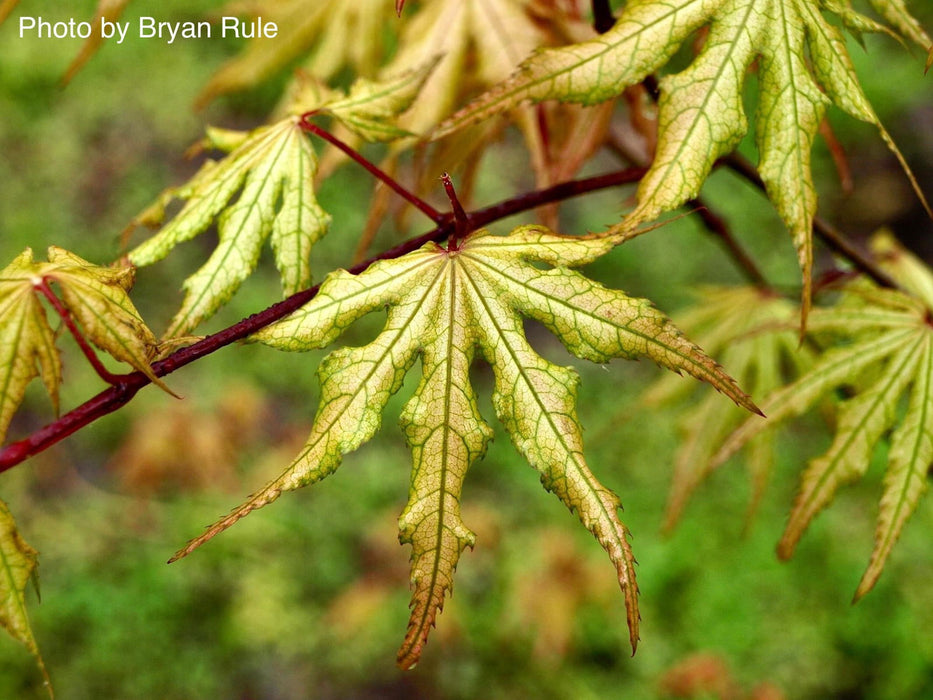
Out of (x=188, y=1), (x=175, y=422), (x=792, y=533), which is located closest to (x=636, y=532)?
(x=175, y=422)

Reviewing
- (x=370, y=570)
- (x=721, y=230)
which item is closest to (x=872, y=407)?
(x=721, y=230)

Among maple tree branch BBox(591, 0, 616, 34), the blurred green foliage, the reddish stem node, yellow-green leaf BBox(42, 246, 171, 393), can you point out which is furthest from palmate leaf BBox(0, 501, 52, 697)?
the blurred green foliage

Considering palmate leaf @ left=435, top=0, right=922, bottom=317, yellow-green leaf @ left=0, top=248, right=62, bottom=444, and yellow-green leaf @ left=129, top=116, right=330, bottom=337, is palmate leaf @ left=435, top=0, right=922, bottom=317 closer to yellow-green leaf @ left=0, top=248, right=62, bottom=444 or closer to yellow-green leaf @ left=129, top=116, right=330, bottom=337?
yellow-green leaf @ left=129, top=116, right=330, bottom=337

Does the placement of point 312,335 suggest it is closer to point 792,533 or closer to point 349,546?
point 792,533

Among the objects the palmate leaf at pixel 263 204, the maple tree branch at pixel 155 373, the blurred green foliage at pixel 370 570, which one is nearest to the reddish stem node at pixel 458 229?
the maple tree branch at pixel 155 373

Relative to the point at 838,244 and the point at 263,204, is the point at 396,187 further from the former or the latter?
the point at 838,244
